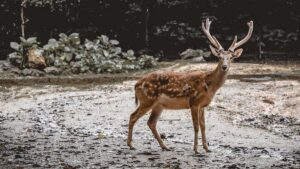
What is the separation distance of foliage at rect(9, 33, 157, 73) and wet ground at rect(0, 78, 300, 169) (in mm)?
2387

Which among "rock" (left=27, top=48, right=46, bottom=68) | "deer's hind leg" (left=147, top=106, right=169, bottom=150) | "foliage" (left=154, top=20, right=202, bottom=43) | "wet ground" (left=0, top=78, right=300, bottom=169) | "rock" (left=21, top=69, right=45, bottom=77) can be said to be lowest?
"wet ground" (left=0, top=78, right=300, bottom=169)

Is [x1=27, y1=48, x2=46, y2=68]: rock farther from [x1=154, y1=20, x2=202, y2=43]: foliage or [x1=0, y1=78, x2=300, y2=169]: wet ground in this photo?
[x1=154, y1=20, x2=202, y2=43]: foliage

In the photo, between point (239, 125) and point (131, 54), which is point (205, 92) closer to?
point (239, 125)

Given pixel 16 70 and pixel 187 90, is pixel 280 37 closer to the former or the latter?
pixel 16 70

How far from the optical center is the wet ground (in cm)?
945

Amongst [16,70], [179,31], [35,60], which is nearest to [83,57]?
[35,60]

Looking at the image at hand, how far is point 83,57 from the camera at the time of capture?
2200 cm

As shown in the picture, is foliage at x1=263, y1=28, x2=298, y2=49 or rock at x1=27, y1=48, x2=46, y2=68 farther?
foliage at x1=263, y1=28, x2=298, y2=49

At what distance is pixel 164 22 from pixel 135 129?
13638 millimetres

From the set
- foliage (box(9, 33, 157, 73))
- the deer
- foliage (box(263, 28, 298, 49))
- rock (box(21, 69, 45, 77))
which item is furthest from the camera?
foliage (box(263, 28, 298, 49))

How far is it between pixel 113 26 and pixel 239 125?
14010mm

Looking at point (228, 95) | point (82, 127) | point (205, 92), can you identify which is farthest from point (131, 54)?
point (205, 92)

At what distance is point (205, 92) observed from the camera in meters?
10.0

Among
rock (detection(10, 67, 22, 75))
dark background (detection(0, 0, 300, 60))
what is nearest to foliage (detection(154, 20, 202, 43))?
dark background (detection(0, 0, 300, 60))
